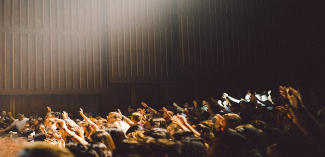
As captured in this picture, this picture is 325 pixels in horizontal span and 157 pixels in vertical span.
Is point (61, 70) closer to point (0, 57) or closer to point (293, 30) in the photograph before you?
point (0, 57)

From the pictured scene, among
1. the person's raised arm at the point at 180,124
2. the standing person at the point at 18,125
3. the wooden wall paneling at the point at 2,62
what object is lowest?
the standing person at the point at 18,125

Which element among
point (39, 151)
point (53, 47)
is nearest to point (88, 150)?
point (39, 151)

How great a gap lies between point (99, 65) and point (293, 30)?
10.9 m

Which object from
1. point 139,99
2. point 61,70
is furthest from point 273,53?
point 61,70

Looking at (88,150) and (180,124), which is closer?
(88,150)

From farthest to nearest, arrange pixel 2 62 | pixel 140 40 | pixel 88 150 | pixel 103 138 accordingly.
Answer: pixel 140 40
pixel 2 62
pixel 103 138
pixel 88 150

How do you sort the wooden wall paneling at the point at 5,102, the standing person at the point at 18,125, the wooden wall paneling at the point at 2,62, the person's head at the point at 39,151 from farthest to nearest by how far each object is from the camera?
the wooden wall paneling at the point at 5,102 < the wooden wall paneling at the point at 2,62 < the standing person at the point at 18,125 < the person's head at the point at 39,151

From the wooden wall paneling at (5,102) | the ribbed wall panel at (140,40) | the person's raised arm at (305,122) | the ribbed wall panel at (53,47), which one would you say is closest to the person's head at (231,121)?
the person's raised arm at (305,122)

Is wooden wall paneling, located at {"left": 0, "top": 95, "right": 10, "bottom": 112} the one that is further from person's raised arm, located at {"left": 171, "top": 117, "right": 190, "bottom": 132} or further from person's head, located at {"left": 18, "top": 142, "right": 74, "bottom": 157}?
person's head, located at {"left": 18, "top": 142, "right": 74, "bottom": 157}

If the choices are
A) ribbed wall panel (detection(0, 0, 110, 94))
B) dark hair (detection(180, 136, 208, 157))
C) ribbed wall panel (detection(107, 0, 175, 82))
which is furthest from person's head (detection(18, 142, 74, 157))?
ribbed wall panel (detection(0, 0, 110, 94))

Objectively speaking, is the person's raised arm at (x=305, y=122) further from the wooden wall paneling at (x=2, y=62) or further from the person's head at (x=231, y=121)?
the wooden wall paneling at (x=2, y=62)

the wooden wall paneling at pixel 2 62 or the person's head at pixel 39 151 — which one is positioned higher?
the wooden wall paneling at pixel 2 62

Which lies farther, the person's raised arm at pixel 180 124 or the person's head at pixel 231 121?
the person's head at pixel 231 121

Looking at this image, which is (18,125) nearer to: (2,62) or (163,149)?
(2,62)
